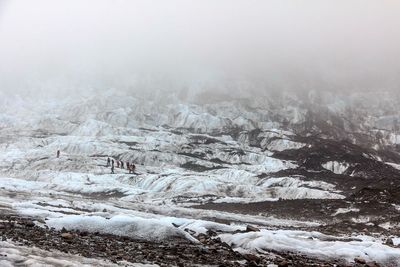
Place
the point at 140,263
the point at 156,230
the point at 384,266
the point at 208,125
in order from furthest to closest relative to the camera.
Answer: the point at 208,125 < the point at 156,230 < the point at 384,266 < the point at 140,263

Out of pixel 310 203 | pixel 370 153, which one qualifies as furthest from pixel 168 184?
pixel 370 153

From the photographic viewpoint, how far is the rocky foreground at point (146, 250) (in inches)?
705

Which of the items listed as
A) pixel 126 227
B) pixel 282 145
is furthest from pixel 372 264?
pixel 282 145

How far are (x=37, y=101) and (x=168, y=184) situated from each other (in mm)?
117846

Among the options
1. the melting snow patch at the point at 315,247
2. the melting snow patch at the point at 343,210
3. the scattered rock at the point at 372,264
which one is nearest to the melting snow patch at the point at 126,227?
the melting snow patch at the point at 315,247

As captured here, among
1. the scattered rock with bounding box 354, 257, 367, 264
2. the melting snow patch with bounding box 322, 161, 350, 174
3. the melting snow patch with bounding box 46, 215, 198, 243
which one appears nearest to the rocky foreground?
the scattered rock with bounding box 354, 257, 367, 264

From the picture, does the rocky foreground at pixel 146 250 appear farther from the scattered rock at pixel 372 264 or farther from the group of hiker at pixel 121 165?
the group of hiker at pixel 121 165

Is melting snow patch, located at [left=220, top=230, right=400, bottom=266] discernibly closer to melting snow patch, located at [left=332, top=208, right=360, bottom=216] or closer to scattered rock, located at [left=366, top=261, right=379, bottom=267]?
scattered rock, located at [left=366, top=261, right=379, bottom=267]

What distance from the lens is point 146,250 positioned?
65.5ft

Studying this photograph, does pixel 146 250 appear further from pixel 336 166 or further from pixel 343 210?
pixel 336 166

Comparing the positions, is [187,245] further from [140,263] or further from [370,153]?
[370,153]

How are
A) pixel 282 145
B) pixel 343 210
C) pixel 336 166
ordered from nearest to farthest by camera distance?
pixel 343 210 < pixel 336 166 < pixel 282 145

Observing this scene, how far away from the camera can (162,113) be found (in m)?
187

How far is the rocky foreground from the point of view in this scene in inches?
705
